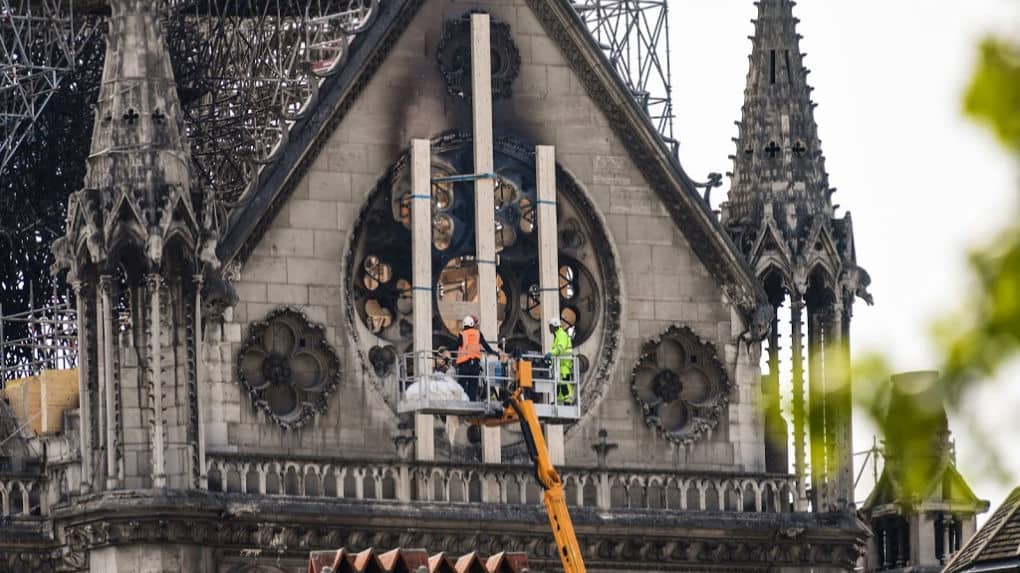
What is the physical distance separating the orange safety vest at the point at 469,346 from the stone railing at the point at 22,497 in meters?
6.51

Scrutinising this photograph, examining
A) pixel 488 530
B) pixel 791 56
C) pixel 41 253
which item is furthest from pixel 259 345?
pixel 41 253

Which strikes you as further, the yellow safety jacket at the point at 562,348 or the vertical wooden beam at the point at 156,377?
the yellow safety jacket at the point at 562,348

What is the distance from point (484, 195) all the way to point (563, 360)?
2.89m

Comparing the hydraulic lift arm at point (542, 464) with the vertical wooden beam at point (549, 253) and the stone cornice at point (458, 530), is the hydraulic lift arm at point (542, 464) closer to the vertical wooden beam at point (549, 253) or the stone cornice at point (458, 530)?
the stone cornice at point (458, 530)

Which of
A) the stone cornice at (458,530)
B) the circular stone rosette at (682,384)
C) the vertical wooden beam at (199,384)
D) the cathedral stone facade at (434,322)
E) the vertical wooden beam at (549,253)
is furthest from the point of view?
the circular stone rosette at (682,384)

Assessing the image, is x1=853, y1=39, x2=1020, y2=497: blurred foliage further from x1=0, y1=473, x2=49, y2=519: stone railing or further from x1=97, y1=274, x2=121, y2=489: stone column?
x1=0, y1=473, x2=49, y2=519: stone railing

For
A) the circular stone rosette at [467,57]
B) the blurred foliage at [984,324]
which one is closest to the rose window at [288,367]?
the circular stone rosette at [467,57]

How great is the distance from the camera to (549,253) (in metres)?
38.6

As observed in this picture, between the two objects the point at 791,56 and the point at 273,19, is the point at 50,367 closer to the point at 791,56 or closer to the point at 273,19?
the point at 273,19

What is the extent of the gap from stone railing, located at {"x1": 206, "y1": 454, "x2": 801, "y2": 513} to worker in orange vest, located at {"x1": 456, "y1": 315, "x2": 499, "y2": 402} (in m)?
2.11

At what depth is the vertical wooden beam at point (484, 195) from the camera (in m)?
37.9

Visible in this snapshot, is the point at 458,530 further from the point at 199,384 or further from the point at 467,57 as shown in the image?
the point at 467,57

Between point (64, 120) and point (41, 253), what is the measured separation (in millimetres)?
2437

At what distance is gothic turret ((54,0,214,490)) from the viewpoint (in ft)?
115
